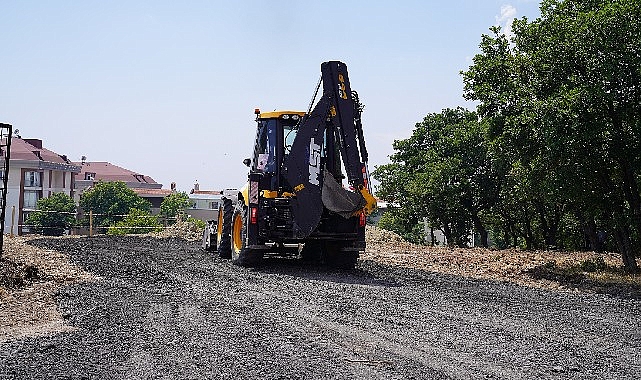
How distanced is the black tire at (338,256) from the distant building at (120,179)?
309 ft

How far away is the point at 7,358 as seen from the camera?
6.16m

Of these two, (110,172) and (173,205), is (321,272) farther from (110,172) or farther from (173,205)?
(110,172)

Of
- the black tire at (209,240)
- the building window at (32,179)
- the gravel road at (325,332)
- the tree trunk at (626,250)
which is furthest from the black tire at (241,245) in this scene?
the building window at (32,179)

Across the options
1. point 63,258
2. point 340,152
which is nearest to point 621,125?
point 340,152

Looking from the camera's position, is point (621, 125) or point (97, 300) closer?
point (97, 300)

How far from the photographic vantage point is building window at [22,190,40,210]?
76938 millimetres

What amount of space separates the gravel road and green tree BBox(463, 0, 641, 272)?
148 inches

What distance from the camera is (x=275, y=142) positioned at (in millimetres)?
14164

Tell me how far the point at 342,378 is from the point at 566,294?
23.3 ft

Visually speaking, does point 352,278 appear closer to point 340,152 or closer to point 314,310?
point 340,152

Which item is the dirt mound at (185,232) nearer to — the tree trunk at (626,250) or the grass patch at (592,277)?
the grass patch at (592,277)

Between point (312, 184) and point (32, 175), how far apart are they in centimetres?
7212

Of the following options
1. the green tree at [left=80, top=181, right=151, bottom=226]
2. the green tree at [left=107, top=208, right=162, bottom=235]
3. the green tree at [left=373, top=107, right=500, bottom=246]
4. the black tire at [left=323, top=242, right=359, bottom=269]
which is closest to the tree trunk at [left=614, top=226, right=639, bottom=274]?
the black tire at [left=323, top=242, right=359, bottom=269]

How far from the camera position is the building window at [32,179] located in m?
77.0
